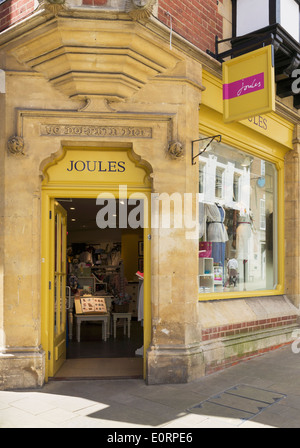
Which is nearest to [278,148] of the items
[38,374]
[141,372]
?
[141,372]

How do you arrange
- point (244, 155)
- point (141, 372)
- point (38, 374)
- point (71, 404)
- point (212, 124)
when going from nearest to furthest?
point (71, 404) < point (38, 374) < point (141, 372) < point (212, 124) < point (244, 155)

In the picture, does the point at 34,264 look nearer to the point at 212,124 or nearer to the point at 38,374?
the point at 38,374

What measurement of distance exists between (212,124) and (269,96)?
1417mm

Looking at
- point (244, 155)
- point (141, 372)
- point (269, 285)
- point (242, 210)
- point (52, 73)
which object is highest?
point (52, 73)

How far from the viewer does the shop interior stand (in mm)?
7350

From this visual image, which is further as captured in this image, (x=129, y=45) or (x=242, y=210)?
(x=242, y=210)

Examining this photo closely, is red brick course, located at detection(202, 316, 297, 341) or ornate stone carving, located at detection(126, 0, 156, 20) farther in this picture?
red brick course, located at detection(202, 316, 297, 341)

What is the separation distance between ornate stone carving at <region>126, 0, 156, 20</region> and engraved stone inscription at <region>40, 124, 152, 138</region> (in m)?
1.44

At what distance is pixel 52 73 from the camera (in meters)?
6.03

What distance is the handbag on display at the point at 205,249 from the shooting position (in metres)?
7.26

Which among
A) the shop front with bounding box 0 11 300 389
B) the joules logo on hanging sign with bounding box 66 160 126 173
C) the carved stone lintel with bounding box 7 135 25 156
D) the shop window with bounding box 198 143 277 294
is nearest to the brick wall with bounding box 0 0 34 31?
the shop front with bounding box 0 11 300 389

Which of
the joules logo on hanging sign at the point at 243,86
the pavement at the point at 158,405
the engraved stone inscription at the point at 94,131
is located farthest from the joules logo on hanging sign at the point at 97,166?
the pavement at the point at 158,405

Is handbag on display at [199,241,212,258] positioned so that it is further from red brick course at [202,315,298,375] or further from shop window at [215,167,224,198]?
red brick course at [202,315,298,375]

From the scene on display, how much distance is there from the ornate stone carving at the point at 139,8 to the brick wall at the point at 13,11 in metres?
1.45
